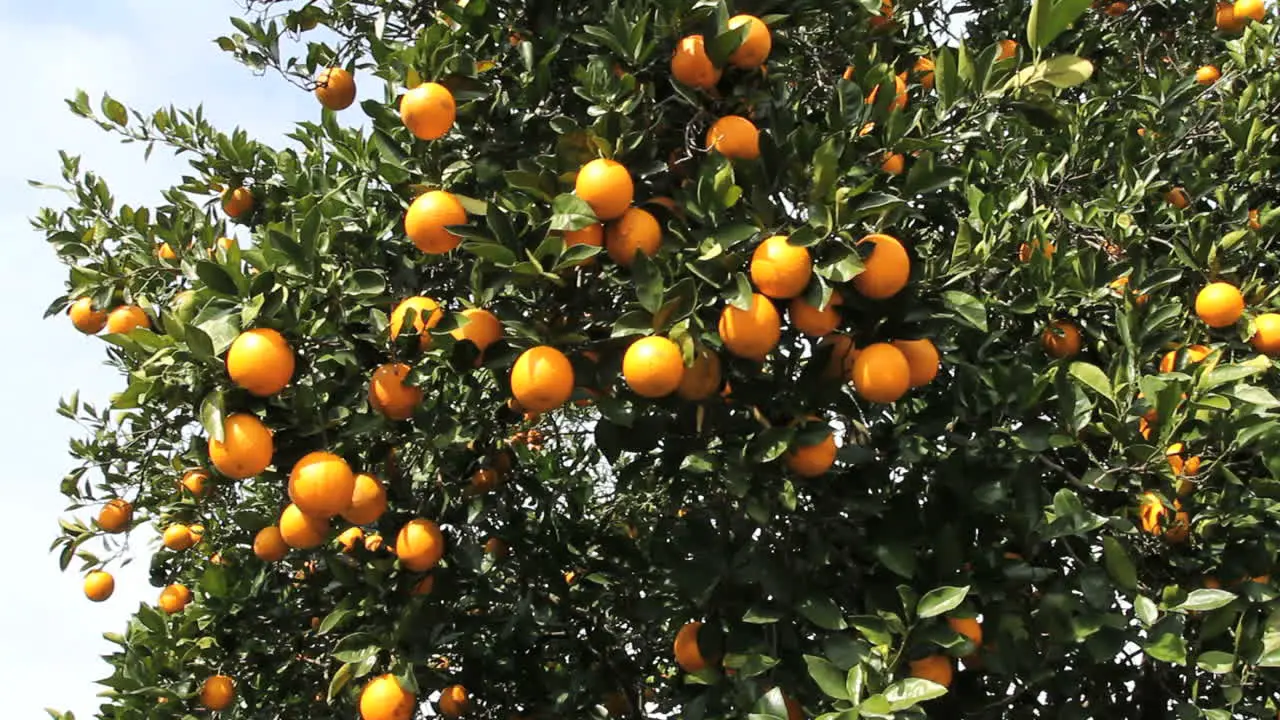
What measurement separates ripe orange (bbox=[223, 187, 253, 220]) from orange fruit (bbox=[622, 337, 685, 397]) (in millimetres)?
2161

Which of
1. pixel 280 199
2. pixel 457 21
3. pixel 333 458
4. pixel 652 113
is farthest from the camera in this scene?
pixel 280 199

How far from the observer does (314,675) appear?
377 cm

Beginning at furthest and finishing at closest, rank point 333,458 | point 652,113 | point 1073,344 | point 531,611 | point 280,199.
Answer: point 280,199
point 531,611
point 1073,344
point 652,113
point 333,458

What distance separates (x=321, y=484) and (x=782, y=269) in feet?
3.92

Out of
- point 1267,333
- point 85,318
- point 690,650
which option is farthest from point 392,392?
point 1267,333

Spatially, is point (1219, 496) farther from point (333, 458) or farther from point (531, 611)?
point (333, 458)

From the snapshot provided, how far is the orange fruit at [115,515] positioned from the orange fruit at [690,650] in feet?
8.77

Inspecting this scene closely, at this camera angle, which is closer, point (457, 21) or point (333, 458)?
point (333, 458)

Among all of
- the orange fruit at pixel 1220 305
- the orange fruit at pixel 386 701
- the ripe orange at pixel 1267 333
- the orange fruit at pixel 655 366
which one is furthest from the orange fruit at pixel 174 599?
the ripe orange at pixel 1267 333

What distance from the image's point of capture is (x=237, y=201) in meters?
3.87

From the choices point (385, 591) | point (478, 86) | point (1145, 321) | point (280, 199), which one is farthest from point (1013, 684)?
point (280, 199)

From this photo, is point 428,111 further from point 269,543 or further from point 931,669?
point 931,669

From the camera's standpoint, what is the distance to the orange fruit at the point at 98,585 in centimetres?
498

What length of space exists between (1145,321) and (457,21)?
2.12m
